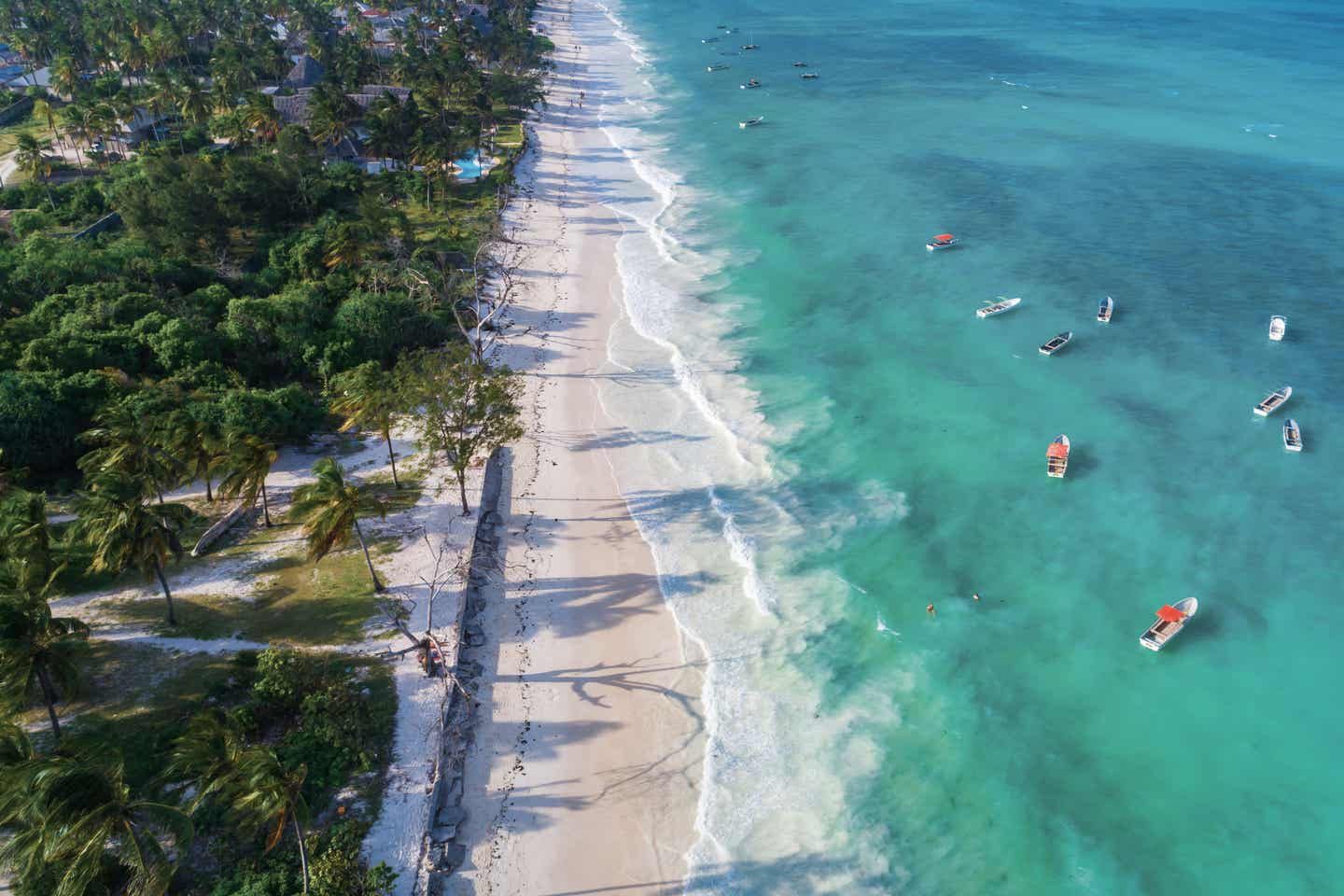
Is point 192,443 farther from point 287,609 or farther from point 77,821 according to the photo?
point 77,821

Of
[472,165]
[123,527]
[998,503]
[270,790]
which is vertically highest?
[472,165]

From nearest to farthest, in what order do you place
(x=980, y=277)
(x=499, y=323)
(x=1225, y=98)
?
1. (x=499, y=323)
2. (x=980, y=277)
3. (x=1225, y=98)

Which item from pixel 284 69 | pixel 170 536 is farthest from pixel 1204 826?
pixel 284 69

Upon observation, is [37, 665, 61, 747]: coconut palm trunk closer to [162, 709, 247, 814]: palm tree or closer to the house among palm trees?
[162, 709, 247, 814]: palm tree

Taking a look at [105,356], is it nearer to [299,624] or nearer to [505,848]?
[299,624]

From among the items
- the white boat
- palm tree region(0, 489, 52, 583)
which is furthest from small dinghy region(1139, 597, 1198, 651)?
palm tree region(0, 489, 52, 583)

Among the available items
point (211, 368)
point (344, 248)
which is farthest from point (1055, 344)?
point (211, 368)
